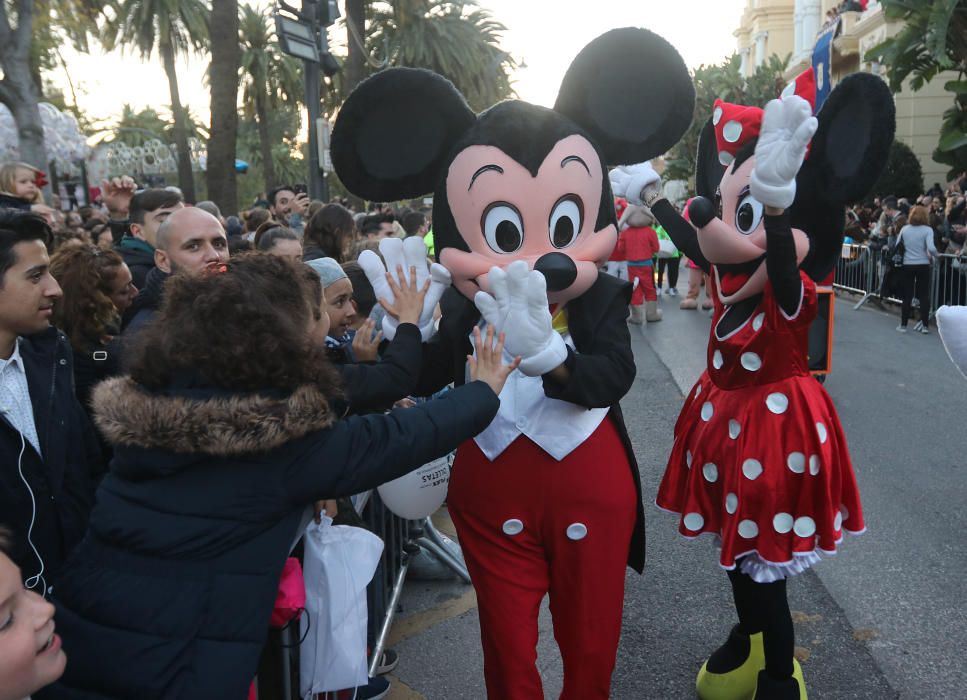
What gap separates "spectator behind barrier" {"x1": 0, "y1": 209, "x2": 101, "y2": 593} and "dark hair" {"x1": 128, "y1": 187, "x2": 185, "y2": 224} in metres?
2.08

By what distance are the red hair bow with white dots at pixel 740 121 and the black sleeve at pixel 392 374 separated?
1.19m

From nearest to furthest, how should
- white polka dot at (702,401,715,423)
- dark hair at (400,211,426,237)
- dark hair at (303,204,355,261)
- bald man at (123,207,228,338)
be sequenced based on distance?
white polka dot at (702,401,715,423)
bald man at (123,207,228,338)
dark hair at (303,204,355,261)
dark hair at (400,211,426,237)

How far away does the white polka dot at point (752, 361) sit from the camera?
8.23 feet

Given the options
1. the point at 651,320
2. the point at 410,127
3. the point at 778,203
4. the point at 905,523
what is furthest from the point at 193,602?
the point at 651,320

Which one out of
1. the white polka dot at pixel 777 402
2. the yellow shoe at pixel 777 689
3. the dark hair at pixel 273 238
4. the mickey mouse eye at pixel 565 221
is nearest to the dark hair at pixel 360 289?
the dark hair at pixel 273 238

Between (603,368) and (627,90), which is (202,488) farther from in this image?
(627,90)

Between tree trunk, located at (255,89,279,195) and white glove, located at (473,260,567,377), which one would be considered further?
tree trunk, located at (255,89,279,195)

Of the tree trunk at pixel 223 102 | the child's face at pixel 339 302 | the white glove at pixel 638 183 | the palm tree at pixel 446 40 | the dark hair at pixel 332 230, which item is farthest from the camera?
the palm tree at pixel 446 40

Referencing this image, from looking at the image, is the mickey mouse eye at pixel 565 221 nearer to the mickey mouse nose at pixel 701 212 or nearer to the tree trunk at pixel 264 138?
the mickey mouse nose at pixel 701 212

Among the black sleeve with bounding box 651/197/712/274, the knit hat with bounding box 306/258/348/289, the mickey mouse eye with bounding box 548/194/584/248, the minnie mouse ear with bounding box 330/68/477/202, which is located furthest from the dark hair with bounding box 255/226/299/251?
the mickey mouse eye with bounding box 548/194/584/248

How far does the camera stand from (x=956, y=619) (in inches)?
132

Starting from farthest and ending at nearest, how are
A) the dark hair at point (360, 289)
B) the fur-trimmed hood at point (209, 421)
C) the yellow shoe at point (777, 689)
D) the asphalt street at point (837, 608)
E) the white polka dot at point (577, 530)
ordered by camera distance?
1. the dark hair at point (360, 289)
2. the asphalt street at point (837, 608)
3. the yellow shoe at point (777, 689)
4. the white polka dot at point (577, 530)
5. the fur-trimmed hood at point (209, 421)

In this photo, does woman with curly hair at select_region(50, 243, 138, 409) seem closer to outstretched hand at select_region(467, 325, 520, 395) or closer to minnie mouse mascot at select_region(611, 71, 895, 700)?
outstretched hand at select_region(467, 325, 520, 395)

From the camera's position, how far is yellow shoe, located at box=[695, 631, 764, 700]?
2.77 m
